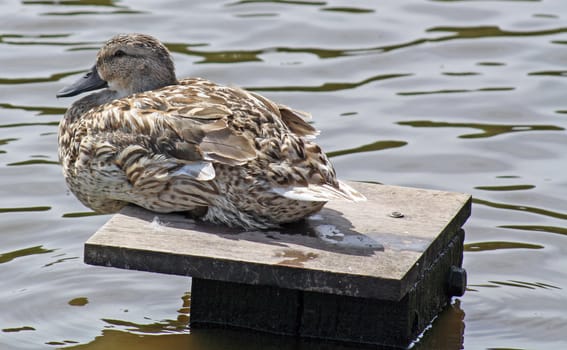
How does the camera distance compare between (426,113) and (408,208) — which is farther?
(426,113)

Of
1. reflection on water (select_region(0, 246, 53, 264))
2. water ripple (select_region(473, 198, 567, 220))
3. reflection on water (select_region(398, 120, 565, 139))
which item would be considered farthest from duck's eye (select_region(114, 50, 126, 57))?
reflection on water (select_region(398, 120, 565, 139))

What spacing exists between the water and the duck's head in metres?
1.15

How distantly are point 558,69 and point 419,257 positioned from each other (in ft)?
17.9

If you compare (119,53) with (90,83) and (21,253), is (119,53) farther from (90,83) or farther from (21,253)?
(21,253)

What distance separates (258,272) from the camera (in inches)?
234

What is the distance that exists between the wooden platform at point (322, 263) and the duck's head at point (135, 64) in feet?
2.87

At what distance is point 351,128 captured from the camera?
32.6 ft

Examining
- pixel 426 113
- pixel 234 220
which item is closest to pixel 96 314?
pixel 234 220

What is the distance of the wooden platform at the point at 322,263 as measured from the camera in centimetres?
594

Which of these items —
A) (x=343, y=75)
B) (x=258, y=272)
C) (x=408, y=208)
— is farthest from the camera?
(x=343, y=75)

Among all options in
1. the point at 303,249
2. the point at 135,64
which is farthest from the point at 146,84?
the point at 303,249

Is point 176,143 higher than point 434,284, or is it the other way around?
point 176,143

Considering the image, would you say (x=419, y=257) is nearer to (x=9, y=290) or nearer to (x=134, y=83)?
(x=134, y=83)

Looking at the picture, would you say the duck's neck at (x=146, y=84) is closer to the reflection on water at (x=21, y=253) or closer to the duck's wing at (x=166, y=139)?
the duck's wing at (x=166, y=139)
